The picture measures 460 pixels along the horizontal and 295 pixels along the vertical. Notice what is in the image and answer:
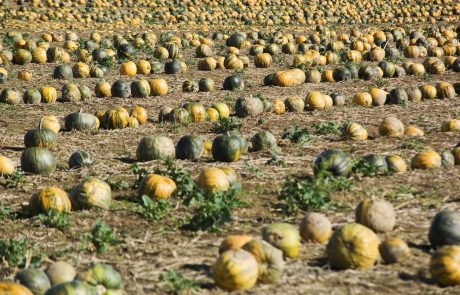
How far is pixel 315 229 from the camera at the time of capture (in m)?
7.29

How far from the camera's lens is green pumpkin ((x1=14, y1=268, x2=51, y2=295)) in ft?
19.8

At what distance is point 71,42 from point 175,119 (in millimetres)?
11880

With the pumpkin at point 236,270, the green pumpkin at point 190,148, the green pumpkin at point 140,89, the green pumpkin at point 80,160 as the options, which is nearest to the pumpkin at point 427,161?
the green pumpkin at point 190,148

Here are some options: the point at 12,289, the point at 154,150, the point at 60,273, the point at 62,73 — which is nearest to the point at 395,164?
the point at 154,150

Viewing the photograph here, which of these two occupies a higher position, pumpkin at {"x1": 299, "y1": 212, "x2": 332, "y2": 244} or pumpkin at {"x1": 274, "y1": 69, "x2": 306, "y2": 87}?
pumpkin at {"x1": 299, "y1": 212, "x2": 332, "y2": 244}

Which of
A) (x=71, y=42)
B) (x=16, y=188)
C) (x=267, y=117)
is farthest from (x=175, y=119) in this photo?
(x=71, y=42)

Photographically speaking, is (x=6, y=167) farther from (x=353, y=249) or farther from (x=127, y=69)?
(x=127, y=69)

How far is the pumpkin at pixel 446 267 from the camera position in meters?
6.18

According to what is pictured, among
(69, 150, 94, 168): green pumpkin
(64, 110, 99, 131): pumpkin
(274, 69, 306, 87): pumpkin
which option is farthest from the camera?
(274, 69, 306, 87): pumpkin

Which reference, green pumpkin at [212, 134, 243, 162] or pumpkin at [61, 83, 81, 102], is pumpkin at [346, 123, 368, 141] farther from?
pumpkin at [61, 83, 81, 102]

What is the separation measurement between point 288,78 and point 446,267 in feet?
41.5

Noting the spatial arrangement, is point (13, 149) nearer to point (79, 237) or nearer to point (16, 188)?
point (16, 188)

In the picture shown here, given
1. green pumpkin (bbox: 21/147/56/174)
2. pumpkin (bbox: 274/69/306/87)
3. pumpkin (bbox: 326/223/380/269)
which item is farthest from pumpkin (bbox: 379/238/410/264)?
pumpkin (bbox: 274/69/306/87)

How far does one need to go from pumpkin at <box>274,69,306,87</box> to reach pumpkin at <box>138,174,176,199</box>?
9.77m
